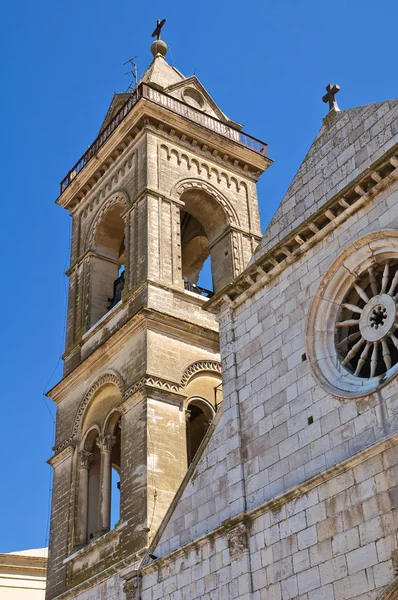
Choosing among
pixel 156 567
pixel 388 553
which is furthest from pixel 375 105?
pixel 156 567

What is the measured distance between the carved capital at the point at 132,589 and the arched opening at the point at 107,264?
28.1ft

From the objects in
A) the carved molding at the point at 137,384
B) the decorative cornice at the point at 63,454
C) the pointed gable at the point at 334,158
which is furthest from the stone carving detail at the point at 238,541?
the decorative cornice at the point at 63,454

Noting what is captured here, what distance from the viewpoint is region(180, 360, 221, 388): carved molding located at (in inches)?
737

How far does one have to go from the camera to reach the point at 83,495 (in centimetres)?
1916

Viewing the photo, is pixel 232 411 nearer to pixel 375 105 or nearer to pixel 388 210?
pixel 388 210

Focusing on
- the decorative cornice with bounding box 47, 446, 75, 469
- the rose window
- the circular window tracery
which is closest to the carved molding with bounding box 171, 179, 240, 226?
the decorative cornice with bounding box 47, 446, 75, 469

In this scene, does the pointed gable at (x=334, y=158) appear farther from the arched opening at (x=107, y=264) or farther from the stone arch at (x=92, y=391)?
the arched opening at (x=107, y=264)

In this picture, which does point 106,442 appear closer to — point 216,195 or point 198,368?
point 198,368

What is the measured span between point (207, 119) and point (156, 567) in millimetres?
13932

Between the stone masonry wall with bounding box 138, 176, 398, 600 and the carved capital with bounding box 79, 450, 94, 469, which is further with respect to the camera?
the carved capital with bounding box 79, 450, 94, 469

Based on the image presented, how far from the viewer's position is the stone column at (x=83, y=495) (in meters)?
18.6

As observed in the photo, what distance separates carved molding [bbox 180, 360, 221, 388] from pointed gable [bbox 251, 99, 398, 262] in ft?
16.3

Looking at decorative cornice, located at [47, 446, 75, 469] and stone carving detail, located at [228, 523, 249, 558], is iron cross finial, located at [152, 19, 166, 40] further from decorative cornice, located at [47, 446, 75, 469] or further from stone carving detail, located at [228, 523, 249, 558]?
stone carving detail, located at [228, 523, 249, 558]

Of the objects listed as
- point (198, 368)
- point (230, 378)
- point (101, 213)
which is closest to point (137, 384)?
point (198, 368)
